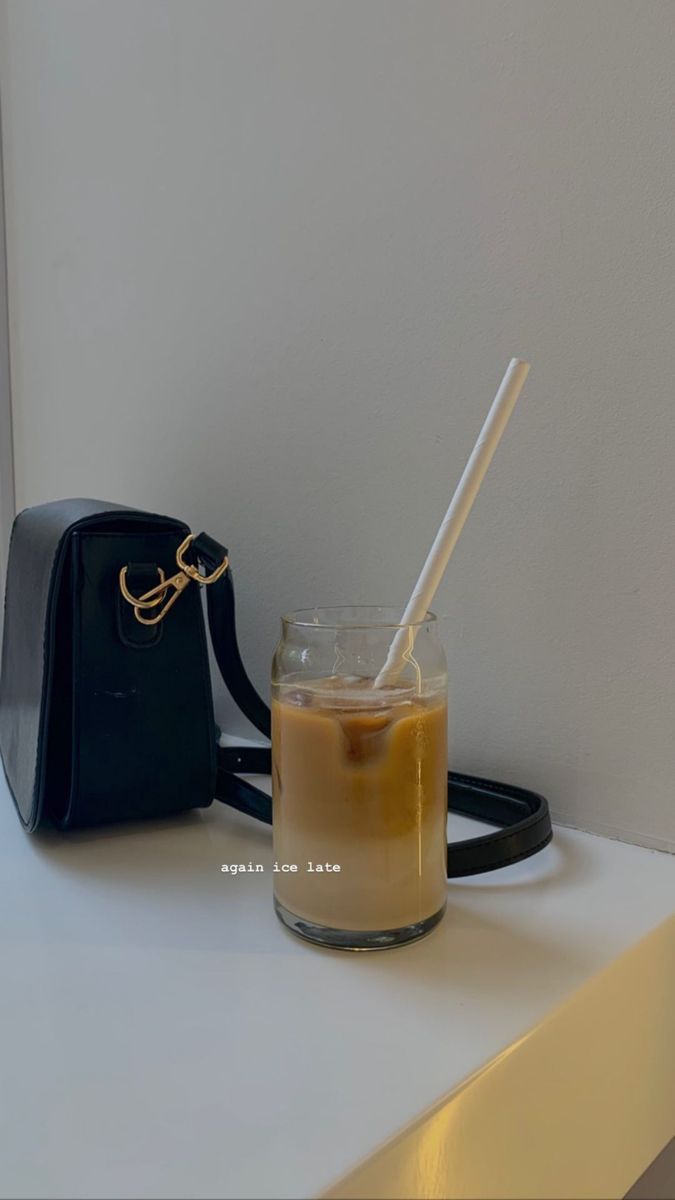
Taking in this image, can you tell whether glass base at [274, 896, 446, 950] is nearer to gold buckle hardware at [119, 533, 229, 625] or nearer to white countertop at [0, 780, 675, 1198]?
white countertop at [0, 780, 675, 1198]

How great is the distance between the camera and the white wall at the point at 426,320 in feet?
1.55

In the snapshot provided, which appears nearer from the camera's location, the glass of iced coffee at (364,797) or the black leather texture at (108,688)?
the glass of iced coffee at (364,797)

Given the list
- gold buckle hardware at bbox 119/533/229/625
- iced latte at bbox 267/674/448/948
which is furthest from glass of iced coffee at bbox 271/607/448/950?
gold buckle hardware at bbox 119/533/229/625

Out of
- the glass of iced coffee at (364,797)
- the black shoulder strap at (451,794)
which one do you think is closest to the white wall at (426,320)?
the black shoulder strap at (451,794)

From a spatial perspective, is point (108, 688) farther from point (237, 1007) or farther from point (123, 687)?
point (237, 1007)

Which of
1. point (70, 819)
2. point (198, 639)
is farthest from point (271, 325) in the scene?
point (70, 819)

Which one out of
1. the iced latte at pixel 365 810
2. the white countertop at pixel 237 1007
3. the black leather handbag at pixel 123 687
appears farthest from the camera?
the black leather handbag at pixel 123 687

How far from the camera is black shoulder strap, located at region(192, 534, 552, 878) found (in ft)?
1.49

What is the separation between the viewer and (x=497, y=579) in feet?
1.75

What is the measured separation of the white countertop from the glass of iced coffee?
0.02m

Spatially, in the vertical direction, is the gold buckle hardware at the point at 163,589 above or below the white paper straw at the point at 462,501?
below

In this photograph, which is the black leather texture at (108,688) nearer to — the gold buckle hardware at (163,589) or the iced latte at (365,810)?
the gold buckle hardware at (163,589)

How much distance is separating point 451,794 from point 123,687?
0.68 feet

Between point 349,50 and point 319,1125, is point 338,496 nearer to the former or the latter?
point 349,50
